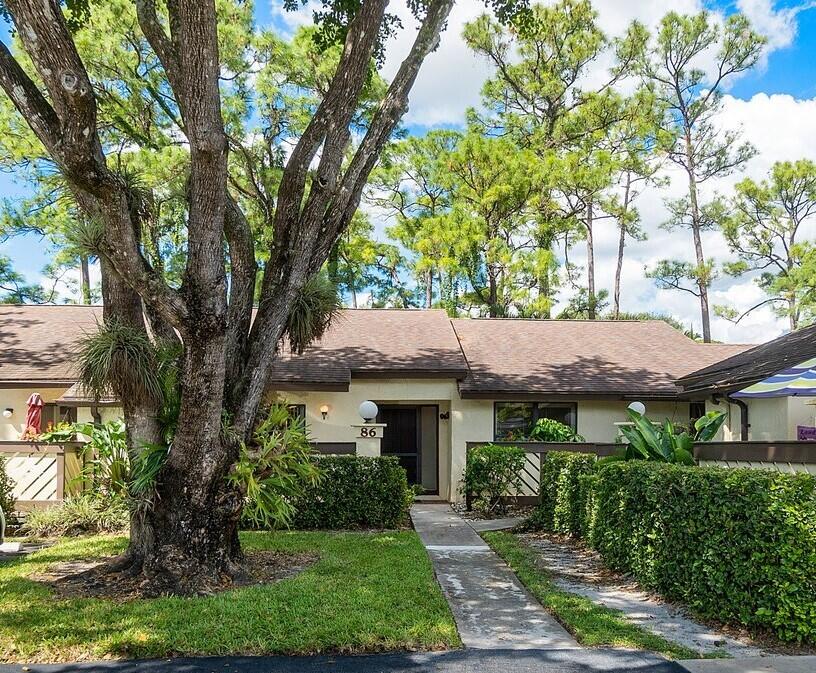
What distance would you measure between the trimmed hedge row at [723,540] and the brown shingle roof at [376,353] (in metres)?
6.86

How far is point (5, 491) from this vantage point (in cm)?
1063

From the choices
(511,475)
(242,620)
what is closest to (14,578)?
(242,620)

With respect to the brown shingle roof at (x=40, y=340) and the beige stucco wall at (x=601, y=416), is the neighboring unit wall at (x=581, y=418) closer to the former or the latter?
the beige stucco wall at (x=601, y=416)

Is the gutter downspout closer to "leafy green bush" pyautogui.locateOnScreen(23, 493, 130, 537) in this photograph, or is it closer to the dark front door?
the dark front door

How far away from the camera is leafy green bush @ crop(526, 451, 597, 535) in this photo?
9.54 metres

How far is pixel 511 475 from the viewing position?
40.6 feet

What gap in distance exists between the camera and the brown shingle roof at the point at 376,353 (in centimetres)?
1384

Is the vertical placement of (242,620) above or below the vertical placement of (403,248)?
below

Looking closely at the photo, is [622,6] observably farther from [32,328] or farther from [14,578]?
[14,578]

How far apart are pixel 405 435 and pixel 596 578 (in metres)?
8.26

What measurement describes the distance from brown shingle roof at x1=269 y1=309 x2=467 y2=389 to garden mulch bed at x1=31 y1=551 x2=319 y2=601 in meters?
5.31

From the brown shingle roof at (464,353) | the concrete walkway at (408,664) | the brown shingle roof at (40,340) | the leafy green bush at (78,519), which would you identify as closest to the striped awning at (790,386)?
the concrete walkway at (408,664)

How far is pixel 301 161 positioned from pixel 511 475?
7.28m

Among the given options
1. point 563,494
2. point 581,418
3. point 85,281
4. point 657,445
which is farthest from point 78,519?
point 85,281
